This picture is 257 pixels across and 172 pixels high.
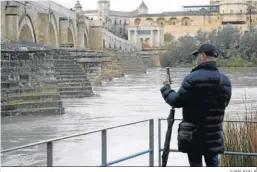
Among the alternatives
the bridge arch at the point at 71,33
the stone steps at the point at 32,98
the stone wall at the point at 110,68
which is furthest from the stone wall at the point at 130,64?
the stone steps at the point at 32,98

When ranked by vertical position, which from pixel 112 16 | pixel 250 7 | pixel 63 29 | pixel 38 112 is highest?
pixel 112 16

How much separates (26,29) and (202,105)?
24.1 meters

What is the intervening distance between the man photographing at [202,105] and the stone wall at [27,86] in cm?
868

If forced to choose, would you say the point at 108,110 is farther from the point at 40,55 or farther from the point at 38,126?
the point at 38,126

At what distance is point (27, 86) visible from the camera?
13.6 m

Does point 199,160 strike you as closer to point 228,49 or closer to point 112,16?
point 228,49

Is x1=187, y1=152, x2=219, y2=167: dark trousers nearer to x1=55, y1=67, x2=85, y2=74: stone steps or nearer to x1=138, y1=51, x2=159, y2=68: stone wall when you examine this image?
x1=55, y1=67, x2=85, y2=74: stone steps

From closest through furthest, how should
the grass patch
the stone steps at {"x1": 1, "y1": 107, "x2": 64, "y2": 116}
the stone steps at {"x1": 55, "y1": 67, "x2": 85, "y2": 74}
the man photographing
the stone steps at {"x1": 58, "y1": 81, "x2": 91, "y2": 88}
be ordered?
the man photographing, the grass patch, the stone steps at {"x1": 1, "y1": 107, "x2": 64, "y2": 116}, the stone steps at {"x1": 58, "y1": 81, "x2": 91, "y2": 88}, the stone steps at {"x1": 55, "y1": 67, "x2": 85, "y2": 74}

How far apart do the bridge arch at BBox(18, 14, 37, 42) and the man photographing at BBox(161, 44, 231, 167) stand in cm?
2151

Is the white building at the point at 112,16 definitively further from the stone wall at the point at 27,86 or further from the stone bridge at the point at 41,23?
the stone wall at the point at 27,86

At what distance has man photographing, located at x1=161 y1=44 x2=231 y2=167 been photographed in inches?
180

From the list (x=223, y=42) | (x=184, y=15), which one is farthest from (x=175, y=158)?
(x=184, y=15)

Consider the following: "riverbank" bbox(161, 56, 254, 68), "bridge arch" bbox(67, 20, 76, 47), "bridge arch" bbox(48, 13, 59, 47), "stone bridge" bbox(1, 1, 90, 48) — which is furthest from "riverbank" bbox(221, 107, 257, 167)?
"riverbank" bbox(161, 56, 254, 68)

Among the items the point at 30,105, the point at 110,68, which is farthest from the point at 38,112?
the point at 110,68
